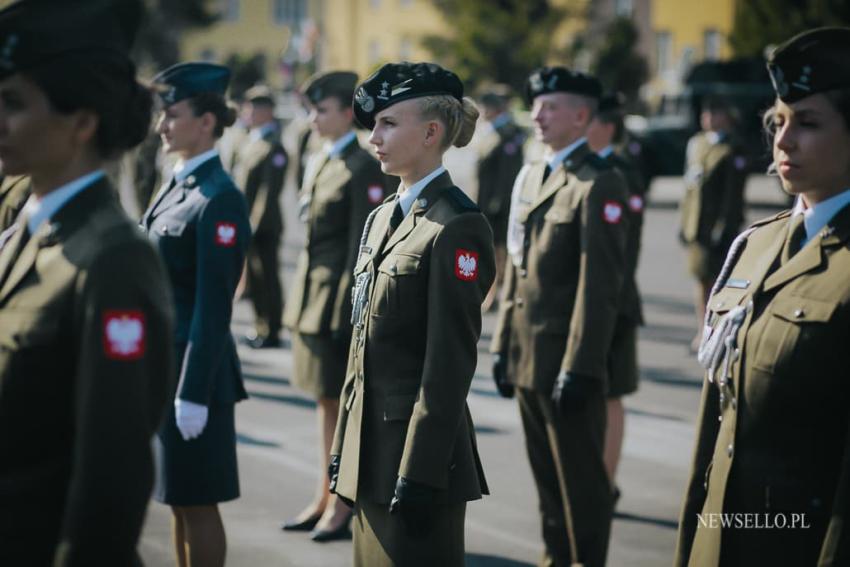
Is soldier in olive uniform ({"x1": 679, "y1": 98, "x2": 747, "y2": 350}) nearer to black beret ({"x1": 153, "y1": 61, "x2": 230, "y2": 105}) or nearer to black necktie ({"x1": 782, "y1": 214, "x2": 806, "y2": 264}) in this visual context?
Result: black beret ({"x1": 153, "y1": 61, "x2": 230, "y2": 105})

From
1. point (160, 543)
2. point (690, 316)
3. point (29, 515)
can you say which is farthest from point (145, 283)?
point (690, 316)

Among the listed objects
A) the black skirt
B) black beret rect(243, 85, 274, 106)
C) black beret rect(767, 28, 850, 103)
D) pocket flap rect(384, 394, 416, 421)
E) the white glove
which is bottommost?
the black skirt

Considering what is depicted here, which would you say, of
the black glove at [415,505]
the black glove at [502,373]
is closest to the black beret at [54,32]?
the black glove at [415,505]

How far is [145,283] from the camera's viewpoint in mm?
2602

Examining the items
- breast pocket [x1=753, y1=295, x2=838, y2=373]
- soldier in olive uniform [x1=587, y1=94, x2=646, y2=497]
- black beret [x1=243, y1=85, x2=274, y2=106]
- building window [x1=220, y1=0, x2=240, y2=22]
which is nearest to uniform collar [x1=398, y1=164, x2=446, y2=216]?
breast pocket [x1=753, y1=295, x2=838, y2=373]

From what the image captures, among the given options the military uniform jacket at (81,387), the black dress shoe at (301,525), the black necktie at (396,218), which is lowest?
the black dress shoe at (301,525)

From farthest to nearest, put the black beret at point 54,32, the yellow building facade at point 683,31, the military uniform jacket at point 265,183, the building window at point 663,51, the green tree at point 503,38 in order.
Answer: the building window at point 663,51, the yellow building facade at point 683,31, the green tree at point 503,38, the military uniform jacket at point 265,183, the black beret at point 54,32

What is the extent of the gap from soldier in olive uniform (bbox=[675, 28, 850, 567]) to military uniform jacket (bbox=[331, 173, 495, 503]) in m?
0.77

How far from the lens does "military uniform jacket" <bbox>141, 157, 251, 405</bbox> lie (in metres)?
4.44

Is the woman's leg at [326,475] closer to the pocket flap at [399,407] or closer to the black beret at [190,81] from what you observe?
the black beret at [190,81]

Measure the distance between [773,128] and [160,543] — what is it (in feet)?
11.7

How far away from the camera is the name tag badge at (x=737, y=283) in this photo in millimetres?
3379

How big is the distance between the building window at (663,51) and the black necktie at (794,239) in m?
56.5

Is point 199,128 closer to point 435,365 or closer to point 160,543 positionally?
point 435,365
